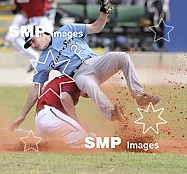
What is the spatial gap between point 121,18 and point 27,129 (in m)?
9.46

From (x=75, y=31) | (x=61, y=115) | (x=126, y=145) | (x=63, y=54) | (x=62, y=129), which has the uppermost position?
(x=75, y=31)

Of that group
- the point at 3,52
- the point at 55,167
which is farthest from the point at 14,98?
the point at 55,167

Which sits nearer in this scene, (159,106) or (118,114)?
(118,114)

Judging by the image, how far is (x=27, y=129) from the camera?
10453mm

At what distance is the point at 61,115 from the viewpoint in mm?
9227

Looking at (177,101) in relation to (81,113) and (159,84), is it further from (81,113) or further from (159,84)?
(81,113)

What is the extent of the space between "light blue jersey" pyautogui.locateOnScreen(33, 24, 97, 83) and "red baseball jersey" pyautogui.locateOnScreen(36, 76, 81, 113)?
0.13 metres

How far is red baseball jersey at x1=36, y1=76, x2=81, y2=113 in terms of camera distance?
30.8 feet

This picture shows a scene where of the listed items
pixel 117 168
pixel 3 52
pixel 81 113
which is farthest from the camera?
pixel 3 52

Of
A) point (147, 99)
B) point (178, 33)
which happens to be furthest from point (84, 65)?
point (178, 33)

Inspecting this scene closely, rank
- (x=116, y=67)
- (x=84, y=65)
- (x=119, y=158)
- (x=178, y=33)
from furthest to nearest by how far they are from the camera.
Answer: (x=178, y=33) < (x=84, y=65) < (x=116, y=67) < (x=119, y=158)

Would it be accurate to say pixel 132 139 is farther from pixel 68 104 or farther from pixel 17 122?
pixel 17 122

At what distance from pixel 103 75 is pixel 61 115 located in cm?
72

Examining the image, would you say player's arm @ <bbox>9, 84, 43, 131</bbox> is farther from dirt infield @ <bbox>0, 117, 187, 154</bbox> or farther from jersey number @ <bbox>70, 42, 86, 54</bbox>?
jersey number @ <bbox>70, 42, 86, 54</bbox>
